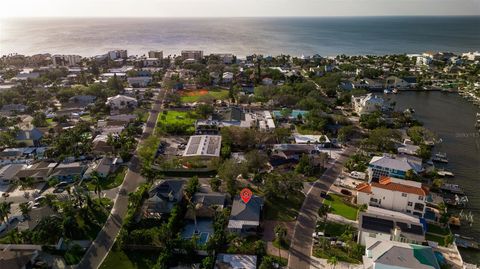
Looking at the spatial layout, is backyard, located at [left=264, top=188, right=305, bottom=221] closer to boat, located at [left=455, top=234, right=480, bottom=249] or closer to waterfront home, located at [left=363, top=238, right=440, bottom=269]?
waterfront home, located at [left=363, top=238, right=440, bottom=269]

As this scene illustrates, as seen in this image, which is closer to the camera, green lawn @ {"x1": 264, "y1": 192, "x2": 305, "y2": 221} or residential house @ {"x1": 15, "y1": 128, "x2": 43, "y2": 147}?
green lawn @ {"x1": 264, "y1": 192, "x2": 305, "y2": 221}

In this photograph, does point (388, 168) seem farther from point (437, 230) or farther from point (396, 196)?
point (437, 230)

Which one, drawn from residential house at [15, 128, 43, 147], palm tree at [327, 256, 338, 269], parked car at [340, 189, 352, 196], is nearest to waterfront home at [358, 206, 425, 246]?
palm tree at [327, 256, 338, 269]

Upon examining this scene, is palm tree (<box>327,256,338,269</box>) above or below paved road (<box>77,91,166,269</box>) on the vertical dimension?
above

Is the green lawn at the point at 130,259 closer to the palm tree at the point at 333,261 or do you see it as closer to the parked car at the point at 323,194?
the palm tree at the point at 333,261

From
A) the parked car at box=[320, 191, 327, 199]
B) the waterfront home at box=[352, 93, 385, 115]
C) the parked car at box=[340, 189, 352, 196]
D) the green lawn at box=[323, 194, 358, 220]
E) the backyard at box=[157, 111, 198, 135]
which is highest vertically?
the waterfront home at box=[352, 93, 385, 115]

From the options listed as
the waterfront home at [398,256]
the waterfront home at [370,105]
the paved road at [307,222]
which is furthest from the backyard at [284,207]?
the waterfront home at [370,105]

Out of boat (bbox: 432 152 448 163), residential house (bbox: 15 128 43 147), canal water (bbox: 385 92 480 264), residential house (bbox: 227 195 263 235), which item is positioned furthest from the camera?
residential house (bbox: 15 128 43 147)
